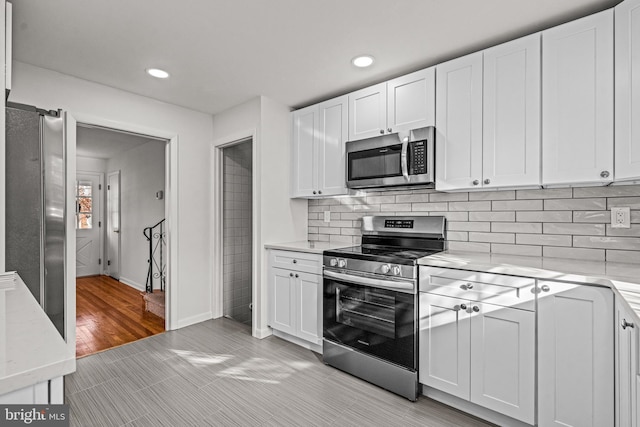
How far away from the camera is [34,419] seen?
611 millimetres

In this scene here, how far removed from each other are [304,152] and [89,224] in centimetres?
549

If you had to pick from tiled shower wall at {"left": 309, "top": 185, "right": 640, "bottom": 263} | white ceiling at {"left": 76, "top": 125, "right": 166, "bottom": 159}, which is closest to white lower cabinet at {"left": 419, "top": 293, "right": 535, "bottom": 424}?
tiled shower wall at {"left": 309, "top": 185, "right": 640, "bottom": 263}

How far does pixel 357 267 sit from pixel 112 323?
3.05 meters

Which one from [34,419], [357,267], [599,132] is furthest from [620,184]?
[34,419]

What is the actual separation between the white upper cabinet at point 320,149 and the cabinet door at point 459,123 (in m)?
0.90

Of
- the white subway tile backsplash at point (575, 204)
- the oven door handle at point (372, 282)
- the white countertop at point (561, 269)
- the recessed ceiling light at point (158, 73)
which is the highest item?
the recessed ceiling light at point (158, 73)

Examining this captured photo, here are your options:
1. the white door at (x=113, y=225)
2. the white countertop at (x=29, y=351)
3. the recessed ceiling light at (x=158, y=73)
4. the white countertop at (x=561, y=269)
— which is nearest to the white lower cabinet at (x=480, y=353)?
the white countertop at (x=561, y=269)

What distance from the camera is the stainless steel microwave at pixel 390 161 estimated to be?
2387mm

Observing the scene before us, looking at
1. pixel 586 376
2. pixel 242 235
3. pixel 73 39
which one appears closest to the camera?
pixel 586 376

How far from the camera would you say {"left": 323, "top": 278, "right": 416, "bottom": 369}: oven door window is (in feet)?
7.11

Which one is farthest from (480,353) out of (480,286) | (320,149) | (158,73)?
(158,73)

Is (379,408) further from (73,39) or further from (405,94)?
(73,39)

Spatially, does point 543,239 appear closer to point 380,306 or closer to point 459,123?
point 459,123

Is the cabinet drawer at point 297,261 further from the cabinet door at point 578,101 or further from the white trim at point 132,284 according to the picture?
the white trim at point 132,284
